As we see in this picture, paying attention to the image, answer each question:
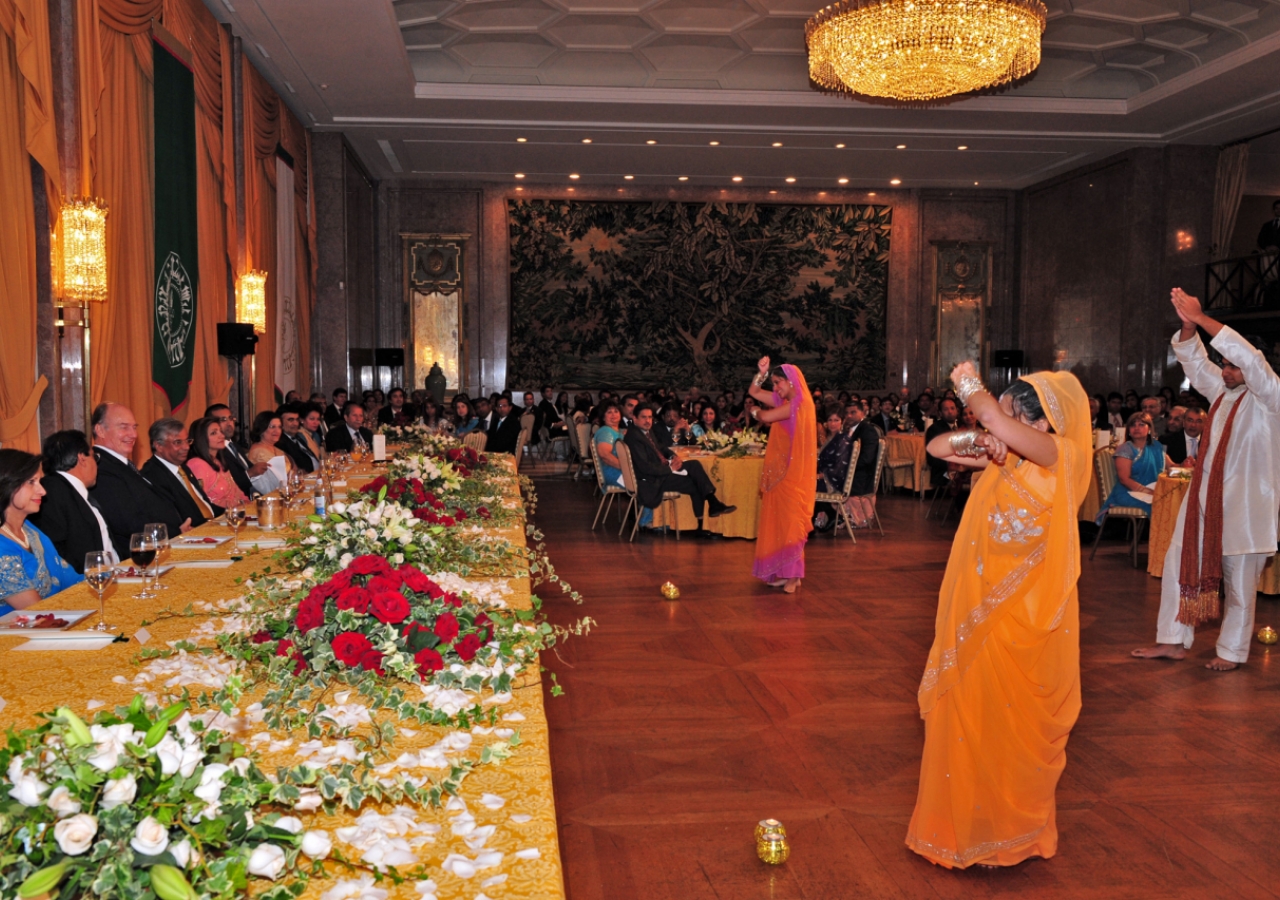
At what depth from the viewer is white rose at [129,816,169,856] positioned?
101 cm

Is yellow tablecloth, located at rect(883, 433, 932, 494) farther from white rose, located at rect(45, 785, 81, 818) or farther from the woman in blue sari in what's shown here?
white rose, located at rect(45, 785, 81, 818)

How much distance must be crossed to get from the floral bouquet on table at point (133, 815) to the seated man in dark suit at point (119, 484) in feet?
13.2

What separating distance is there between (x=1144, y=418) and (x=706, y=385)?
11.1m

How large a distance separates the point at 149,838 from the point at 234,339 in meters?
8.63

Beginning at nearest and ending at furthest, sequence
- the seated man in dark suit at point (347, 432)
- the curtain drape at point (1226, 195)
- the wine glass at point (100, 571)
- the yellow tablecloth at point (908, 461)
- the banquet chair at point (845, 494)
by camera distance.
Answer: the wine glass at point (100, 571) → the banquet chair at point (845, 494) → the seated man in dark suit at point (347, 432) → the yellow tablecloth at point (908, 461) → the curtain drape at point (1226, 195)

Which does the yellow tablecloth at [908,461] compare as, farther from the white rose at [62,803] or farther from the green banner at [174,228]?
the white rose at [62,803]

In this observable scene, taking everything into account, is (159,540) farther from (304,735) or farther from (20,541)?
(304,735)

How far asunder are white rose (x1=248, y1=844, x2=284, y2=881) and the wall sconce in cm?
950

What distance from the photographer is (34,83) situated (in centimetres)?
575

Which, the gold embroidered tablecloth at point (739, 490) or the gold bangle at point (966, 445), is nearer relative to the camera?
the gold bangle at point (966, 445)

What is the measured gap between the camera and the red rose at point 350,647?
199cm

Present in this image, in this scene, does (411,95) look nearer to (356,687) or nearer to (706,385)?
(706,385)

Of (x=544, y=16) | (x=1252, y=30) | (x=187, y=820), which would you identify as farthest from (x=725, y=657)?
(x=1252, y=30)

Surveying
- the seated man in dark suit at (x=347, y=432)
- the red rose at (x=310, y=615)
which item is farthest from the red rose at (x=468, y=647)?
the seated man in dark suit at (x=347, y=432)
